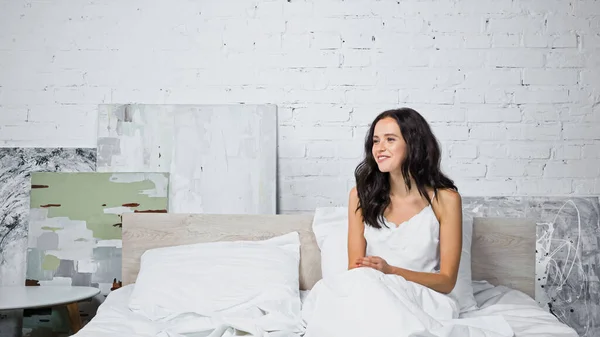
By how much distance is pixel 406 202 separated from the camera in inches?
97.6

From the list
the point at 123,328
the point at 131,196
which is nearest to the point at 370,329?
the point at 123,328

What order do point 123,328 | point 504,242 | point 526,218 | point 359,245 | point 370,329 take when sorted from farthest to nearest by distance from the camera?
point 526,218 → point 504,242 → point 359,245 → point 123,328 → point 370,329

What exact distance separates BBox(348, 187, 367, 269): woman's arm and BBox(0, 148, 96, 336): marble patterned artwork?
142 cm

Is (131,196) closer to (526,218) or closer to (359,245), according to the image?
(359,245)

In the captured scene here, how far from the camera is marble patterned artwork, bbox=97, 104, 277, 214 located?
304 centimetres

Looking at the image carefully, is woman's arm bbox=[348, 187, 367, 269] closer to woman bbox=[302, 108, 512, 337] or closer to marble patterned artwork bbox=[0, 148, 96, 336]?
woman bbox=[302, 108, 512, 337]

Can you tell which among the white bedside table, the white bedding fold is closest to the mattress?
the white bedding fold

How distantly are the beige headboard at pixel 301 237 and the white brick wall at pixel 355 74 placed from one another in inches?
12.4

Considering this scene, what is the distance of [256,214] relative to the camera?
291 cm

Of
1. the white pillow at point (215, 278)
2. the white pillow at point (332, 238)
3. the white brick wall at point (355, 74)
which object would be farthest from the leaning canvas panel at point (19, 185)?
the white pillow at point (332, 238)

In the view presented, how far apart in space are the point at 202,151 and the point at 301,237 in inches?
26.3

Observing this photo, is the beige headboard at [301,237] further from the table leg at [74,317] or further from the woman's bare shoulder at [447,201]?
the woman's bare shoulder at [447,201]

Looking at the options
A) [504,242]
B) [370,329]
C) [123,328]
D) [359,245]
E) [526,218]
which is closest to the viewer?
[370,329]

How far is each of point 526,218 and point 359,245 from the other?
3.36 feet
